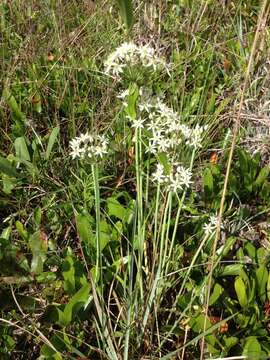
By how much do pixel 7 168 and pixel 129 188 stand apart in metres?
0.42

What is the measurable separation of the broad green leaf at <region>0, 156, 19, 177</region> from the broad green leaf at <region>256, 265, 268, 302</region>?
0.81 metres

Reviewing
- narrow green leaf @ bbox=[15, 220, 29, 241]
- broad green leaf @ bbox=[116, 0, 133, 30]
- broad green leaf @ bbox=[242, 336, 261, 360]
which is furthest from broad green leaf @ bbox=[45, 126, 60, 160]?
broad green leaf @ bbox=[116, 0, 133, 30]

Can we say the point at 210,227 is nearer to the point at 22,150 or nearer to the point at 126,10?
the point at 22,150

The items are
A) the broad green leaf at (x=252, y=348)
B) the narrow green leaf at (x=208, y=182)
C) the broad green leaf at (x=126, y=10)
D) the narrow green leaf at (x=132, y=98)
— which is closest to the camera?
the broad green leaf at (x=126, y=10)

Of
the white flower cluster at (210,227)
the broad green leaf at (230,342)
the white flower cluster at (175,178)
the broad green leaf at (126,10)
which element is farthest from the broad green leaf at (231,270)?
the broad green leaf at (126,10)

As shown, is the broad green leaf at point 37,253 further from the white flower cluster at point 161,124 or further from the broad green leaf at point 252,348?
the broad green leaf at point 252,348

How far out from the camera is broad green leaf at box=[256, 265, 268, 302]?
1391mm

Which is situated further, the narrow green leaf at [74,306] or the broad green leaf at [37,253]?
the broad green leaf at [37,253]

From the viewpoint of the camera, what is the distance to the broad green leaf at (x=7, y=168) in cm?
169

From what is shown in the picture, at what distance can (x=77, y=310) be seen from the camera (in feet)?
4.18

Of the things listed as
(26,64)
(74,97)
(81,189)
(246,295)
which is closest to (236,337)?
(246,295)

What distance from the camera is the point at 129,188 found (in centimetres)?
185

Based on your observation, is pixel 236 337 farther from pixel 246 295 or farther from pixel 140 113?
pixel 140 113

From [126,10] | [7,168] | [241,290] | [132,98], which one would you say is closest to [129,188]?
[7,168]
